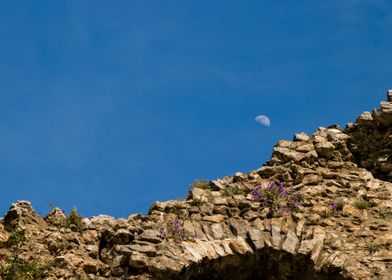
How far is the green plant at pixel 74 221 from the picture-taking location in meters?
16.2

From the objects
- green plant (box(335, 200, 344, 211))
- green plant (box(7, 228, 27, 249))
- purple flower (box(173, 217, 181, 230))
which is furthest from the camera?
green plant (box(335, 200, 344, 211))

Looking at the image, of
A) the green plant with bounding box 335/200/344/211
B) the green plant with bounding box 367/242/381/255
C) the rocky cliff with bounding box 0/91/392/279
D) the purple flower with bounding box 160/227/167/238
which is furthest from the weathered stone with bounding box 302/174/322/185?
the purple flower with bounding box 160/227/167/238

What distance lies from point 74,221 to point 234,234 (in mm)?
3811

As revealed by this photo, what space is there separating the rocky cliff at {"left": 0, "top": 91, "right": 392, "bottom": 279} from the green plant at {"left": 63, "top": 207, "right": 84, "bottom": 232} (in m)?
0.02

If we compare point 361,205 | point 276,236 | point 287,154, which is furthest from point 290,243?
point 287,154

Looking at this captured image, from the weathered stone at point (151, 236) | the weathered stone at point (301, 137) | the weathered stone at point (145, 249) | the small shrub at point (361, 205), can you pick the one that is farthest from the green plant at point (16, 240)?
the weathered stone at point (301, 137)

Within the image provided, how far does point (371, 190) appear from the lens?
19.1 m

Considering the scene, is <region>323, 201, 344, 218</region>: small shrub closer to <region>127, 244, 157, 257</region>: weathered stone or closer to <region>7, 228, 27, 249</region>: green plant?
<region>127, 244, 157, 257</region>: weathered stone

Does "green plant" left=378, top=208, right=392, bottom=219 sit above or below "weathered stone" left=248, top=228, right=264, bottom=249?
above

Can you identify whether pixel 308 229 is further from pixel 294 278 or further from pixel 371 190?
pixel 371 190

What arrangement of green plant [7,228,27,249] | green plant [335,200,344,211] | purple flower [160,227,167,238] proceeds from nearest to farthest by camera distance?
green plant [7,228,27,249], purple flower [160,227,167,238], green plant [335,200,344,211]

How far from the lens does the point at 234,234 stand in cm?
1661

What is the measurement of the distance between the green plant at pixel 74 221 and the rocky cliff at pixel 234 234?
24 mm

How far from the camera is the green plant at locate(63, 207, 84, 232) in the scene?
16.2 meters
